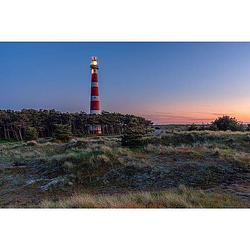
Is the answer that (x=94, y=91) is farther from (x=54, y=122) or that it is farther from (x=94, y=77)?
(x=54, y=122)

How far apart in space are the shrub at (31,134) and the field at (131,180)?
561 centimetres

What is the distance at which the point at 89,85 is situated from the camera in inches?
632

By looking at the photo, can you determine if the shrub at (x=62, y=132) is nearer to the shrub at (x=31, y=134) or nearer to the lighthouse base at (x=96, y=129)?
the lighthouse base at (x=96, y=129)

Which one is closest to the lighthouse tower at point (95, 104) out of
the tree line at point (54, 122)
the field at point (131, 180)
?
the tree line at point (54, 122)

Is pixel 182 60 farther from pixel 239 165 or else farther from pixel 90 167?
pixel 90 167

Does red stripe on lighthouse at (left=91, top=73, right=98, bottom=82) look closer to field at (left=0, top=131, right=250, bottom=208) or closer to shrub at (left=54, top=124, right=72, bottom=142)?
shrub at (left=54, top=124, right=72, bottom=142)

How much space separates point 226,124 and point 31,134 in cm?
1065

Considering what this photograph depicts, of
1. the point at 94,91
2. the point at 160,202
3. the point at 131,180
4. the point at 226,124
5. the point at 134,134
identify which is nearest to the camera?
the point at 160,202

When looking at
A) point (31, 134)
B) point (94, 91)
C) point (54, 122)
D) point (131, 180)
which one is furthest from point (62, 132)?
point (131, 180)

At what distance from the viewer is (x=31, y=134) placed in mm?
17016
